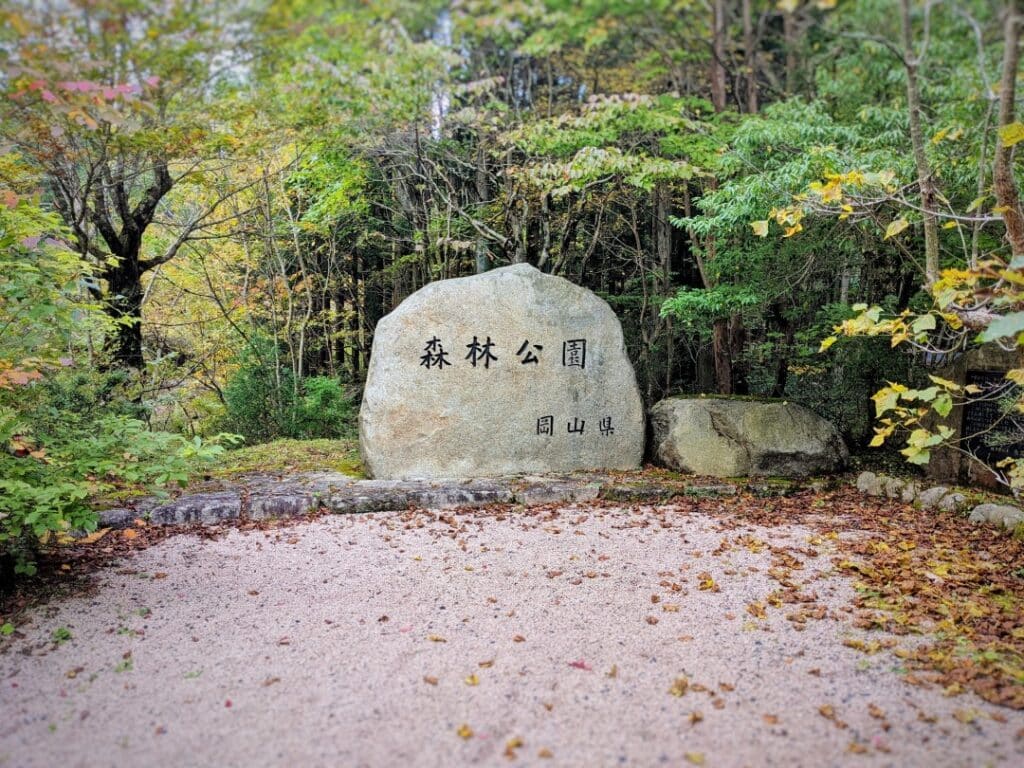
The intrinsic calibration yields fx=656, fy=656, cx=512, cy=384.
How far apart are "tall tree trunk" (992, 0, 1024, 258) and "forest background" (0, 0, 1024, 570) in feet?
0.05

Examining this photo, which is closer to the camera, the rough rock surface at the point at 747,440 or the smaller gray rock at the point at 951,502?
the smaller gray rock at the point at 951,502

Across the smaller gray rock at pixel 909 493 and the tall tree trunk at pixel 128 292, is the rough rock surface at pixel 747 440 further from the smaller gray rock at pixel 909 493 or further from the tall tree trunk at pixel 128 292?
the tall tree trunk at pixel 128 292

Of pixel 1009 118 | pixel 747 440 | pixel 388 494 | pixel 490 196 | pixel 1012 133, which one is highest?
pixel 490 196

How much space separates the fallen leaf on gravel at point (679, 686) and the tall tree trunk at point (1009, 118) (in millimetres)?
2500

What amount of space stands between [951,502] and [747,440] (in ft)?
7.05

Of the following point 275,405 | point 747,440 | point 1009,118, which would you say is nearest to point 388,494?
point 747,440

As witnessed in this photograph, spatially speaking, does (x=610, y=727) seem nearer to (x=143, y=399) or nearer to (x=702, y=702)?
(x=702, y=702)

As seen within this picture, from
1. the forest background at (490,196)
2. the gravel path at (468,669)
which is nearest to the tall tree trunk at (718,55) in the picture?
the forest background at (490,196)

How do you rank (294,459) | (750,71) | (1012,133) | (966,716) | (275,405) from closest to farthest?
(966,716) < (1012,133) < (750,71) < (294,459) < (275,405)

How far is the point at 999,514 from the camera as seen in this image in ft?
18.9

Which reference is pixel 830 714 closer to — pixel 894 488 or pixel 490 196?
pixel 894 488

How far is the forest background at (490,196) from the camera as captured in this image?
331 centimetres

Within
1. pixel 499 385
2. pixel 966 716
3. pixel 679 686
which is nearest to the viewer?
pixel 966 716

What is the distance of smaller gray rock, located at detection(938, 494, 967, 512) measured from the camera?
6.29 metres
